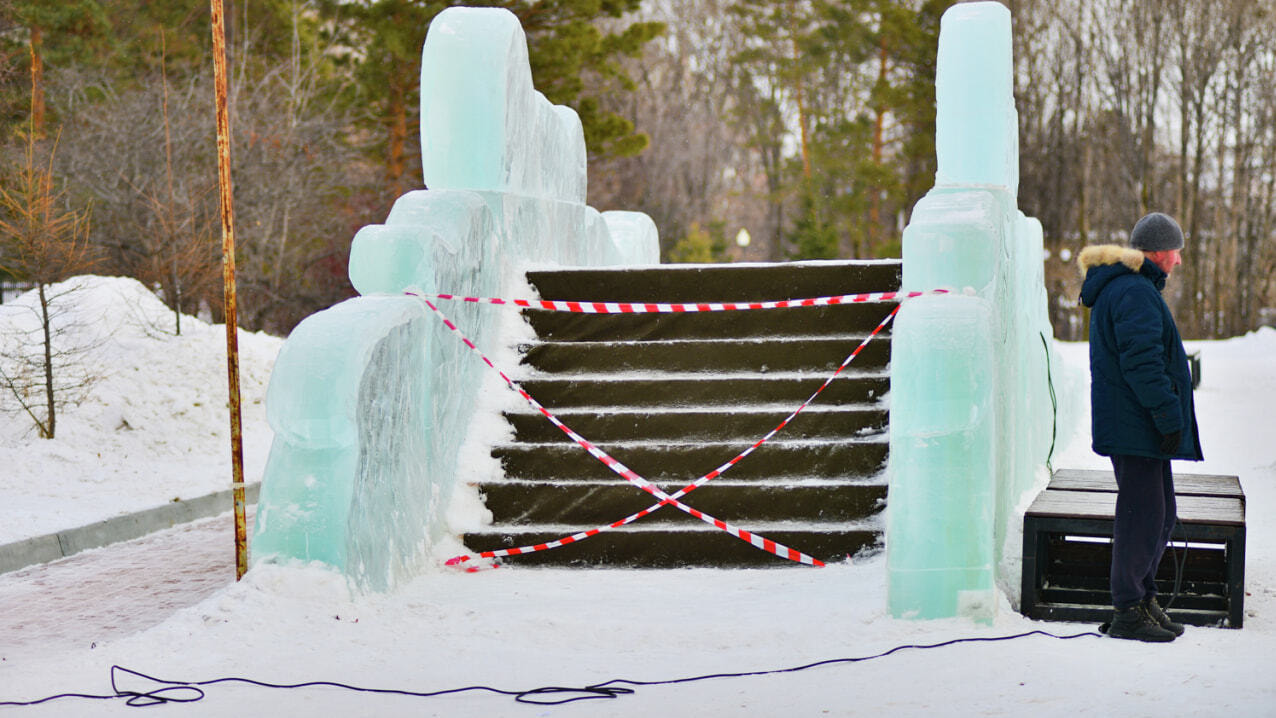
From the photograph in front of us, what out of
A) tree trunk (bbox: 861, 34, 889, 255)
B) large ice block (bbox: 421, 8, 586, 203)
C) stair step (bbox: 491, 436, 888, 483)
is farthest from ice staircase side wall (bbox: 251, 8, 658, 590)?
tree trunk (bbox: 861, 34, 889, 255)

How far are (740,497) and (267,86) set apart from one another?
20094 millimetres

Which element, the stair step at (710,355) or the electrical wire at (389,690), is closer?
the electrical wire at (389,690)

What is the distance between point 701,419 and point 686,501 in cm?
57

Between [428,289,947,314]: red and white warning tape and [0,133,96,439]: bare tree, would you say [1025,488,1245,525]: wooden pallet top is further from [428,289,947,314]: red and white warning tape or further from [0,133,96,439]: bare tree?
[0,133,96,439]: bare tree

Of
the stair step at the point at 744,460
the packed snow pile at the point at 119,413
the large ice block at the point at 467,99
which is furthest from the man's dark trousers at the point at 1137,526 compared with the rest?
the packed snow pile at the point at 119,413

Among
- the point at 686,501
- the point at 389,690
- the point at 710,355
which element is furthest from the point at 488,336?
the point at 389,690

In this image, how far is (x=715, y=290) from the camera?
826 cm

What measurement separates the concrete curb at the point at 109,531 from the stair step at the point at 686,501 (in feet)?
8.65

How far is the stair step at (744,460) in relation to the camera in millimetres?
6965

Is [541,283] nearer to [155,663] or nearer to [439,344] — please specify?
[439,344]

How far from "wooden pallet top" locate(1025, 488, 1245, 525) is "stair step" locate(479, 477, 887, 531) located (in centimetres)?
102

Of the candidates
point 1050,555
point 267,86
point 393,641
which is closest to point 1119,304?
point 1050,555

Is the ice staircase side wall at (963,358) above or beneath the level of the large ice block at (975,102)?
beneath

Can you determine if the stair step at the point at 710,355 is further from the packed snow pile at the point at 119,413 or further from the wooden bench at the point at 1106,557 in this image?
the packed snow pile at the point at 119,413
